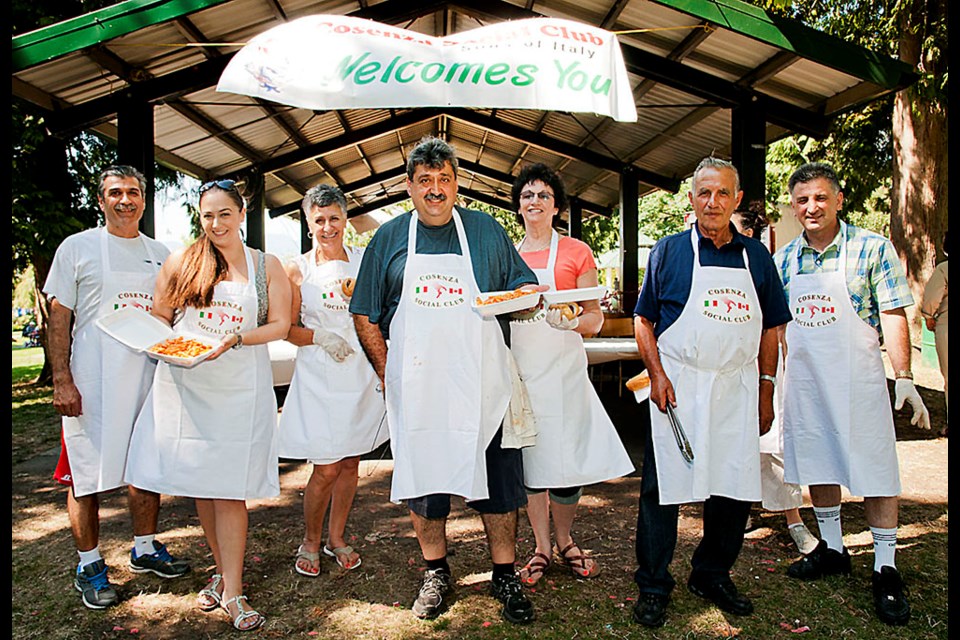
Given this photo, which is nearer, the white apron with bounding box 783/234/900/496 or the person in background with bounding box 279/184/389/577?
the white apron with bounding box 783/234/900/496

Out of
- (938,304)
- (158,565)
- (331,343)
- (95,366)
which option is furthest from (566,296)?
(938,304)

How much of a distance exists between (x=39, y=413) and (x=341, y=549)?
7125 millimetres

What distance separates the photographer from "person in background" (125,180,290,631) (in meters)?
3.03

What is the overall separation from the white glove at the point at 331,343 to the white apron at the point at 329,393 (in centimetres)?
7

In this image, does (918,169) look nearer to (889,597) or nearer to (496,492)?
(889,597)

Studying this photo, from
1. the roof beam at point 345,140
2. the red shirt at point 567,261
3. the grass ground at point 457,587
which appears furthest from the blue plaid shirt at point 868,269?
the roof beam at point 345,140

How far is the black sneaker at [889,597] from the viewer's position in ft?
10.0

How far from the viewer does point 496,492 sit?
319 cm

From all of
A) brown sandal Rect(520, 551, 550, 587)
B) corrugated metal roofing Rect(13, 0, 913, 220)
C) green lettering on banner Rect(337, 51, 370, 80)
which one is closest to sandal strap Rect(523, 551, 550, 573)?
brown sandal Rect(520, 551, 550, 587)

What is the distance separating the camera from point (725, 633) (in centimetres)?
298

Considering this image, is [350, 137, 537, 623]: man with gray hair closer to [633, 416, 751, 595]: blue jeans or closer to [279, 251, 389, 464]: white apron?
[279, 251, 389, 464]: white apron

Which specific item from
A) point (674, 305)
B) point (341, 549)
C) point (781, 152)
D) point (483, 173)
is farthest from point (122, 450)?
point (781, 152)

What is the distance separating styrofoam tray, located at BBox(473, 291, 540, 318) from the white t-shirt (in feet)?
5.98

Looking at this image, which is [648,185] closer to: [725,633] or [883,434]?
[883,434]
